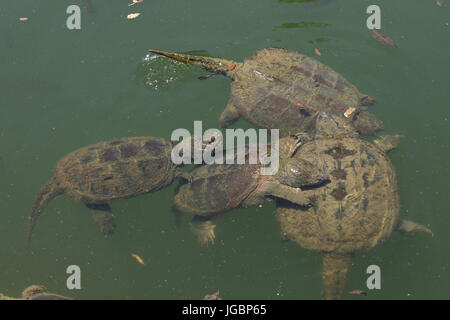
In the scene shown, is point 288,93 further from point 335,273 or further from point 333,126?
point 335,273

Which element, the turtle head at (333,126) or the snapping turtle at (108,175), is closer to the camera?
the turtle head at (333,126)

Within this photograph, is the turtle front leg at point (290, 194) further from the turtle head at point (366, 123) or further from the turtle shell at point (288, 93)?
the turtle head at point (366, 123)

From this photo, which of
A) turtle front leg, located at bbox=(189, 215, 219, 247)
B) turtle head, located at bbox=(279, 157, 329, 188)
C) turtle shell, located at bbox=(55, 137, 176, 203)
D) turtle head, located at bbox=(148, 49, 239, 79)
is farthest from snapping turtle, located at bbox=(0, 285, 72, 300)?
turtle head, located at bbox=(148, 49, 239, 79)

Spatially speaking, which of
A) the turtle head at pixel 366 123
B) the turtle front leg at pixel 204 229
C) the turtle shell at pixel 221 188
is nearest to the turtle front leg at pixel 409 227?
the turtle head at pixel 366 123

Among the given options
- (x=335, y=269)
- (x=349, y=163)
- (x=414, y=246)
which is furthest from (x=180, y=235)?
(x=414, y=246)

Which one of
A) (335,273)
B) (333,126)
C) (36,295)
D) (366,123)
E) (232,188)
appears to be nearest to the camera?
(335,273)

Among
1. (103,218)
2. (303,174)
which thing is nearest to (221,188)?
(303,174)

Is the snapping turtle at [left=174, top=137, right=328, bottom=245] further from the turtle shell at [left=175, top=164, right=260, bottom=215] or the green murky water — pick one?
the green murky water
